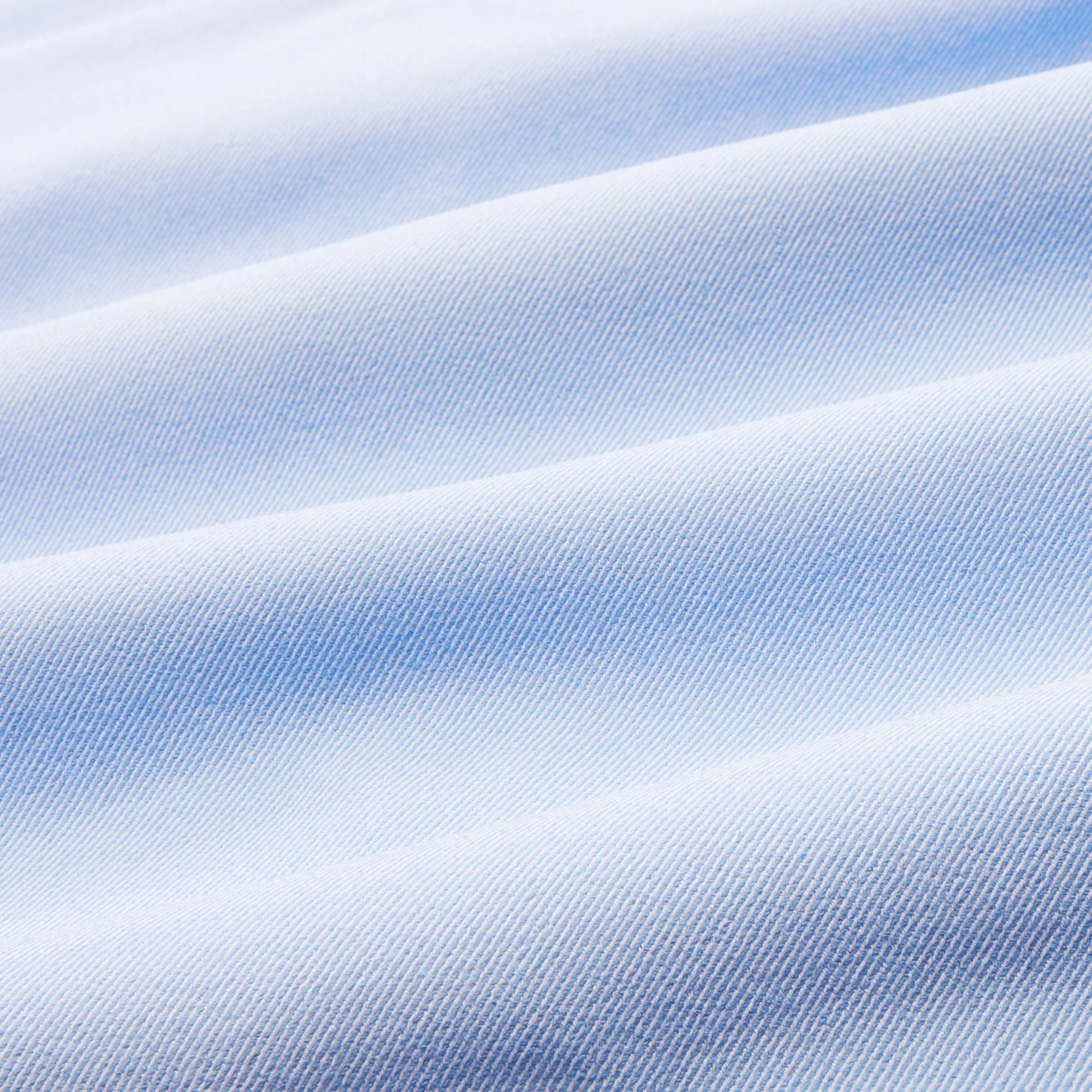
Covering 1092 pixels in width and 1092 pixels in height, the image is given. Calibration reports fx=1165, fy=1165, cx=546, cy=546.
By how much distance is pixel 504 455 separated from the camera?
1.13m

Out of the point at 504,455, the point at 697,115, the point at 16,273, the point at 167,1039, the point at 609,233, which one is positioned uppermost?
the point at 697,115

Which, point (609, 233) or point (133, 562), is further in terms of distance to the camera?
point (609, 233)

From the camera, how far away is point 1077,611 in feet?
3.13

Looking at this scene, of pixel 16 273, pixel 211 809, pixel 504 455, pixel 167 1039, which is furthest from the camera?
pixel 16 273

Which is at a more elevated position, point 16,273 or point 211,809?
point 16,273

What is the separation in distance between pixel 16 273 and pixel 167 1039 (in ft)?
3.08

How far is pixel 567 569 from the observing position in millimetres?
988

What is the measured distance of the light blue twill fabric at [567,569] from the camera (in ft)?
2.50

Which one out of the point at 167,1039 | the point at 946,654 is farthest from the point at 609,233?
the point at 167,1039

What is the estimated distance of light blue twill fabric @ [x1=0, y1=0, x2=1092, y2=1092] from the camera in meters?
0.76

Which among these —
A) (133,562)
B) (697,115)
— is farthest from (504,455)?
(697,115)

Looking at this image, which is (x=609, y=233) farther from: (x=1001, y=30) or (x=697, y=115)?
(x=1001, y=30)

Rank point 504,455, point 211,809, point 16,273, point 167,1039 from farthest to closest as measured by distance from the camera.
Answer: point 16,273 < point 504,455 < point 211,809 < point 167,1039

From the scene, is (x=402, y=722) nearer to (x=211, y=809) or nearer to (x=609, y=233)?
(x=211, y=809)
